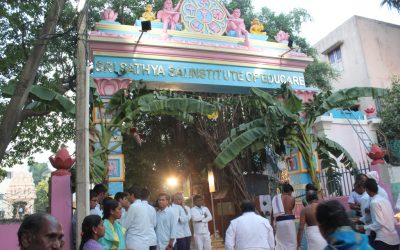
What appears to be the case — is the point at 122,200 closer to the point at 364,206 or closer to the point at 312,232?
the point at 312,232

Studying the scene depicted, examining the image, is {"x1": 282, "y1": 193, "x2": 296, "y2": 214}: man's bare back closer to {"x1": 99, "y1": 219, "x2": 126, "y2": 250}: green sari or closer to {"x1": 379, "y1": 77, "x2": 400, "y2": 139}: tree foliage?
{"x1": 99, "y1": 219, "x2": 126, "y2": 250}: green sari

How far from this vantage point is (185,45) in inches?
→ 434

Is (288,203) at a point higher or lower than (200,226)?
higher

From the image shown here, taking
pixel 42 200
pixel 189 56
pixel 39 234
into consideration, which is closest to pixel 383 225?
pixel 39 234

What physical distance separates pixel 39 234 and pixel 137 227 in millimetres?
4396

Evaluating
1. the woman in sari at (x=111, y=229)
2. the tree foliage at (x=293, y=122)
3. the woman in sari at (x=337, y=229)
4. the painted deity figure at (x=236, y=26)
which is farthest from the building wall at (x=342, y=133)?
the woman in sari at (x=337, y=229)

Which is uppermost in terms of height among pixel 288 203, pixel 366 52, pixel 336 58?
pixel 336 58

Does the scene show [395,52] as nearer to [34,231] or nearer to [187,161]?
[187,161]

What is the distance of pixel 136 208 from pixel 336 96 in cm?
603

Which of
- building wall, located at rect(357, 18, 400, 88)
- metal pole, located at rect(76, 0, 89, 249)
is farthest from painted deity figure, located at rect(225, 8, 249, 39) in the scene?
building wall, located at rect(357, 18, 400, 88)

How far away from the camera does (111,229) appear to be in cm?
448

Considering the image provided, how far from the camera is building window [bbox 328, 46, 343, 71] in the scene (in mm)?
22241

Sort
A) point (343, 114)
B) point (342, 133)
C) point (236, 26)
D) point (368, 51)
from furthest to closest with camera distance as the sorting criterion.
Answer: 1. point (368, 51)
2. point (343, 114)
3. point (342, 133)
4. point (236, 26)

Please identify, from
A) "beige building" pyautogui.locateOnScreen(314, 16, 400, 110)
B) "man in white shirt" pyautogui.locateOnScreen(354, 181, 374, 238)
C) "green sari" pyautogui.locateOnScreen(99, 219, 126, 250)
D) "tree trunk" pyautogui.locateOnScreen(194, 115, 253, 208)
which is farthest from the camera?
"beige building" pyautogui.locateOnScreen(314, 16, 400, 110)
